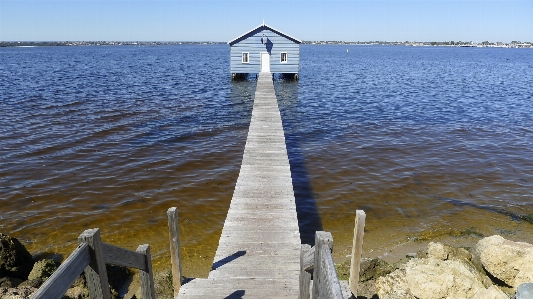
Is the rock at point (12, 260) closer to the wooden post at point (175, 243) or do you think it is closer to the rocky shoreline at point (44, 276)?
the rocky shoreline at point (44, 276)

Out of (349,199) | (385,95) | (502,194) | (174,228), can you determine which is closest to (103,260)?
(174,228)

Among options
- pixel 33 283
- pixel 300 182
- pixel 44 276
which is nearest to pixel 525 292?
pixel 33 283

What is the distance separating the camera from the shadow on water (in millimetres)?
10731

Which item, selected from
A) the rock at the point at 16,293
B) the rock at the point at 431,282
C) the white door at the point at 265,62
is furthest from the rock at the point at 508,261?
the white door at the point at 265,62

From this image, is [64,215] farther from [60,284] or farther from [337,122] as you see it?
[337,122]

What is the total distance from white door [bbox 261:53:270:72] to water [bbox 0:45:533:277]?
28.8 ft

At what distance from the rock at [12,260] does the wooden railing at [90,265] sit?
5.20m

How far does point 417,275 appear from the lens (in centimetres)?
691

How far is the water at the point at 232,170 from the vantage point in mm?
10578

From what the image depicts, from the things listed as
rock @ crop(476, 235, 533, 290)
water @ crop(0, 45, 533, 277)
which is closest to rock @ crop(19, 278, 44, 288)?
water @ crop(0, 45, 533, 277)

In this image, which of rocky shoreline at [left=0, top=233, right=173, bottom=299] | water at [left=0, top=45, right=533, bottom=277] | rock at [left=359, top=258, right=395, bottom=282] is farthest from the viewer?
water at [left=0, top=45, right=533, bottom=277]

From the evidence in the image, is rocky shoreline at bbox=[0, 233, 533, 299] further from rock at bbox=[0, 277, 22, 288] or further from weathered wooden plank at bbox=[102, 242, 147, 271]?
weathered wooden plank at bbox=[102, 242, 147, 271]

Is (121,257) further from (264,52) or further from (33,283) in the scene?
(264,52)

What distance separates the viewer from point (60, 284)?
2.70 meters
